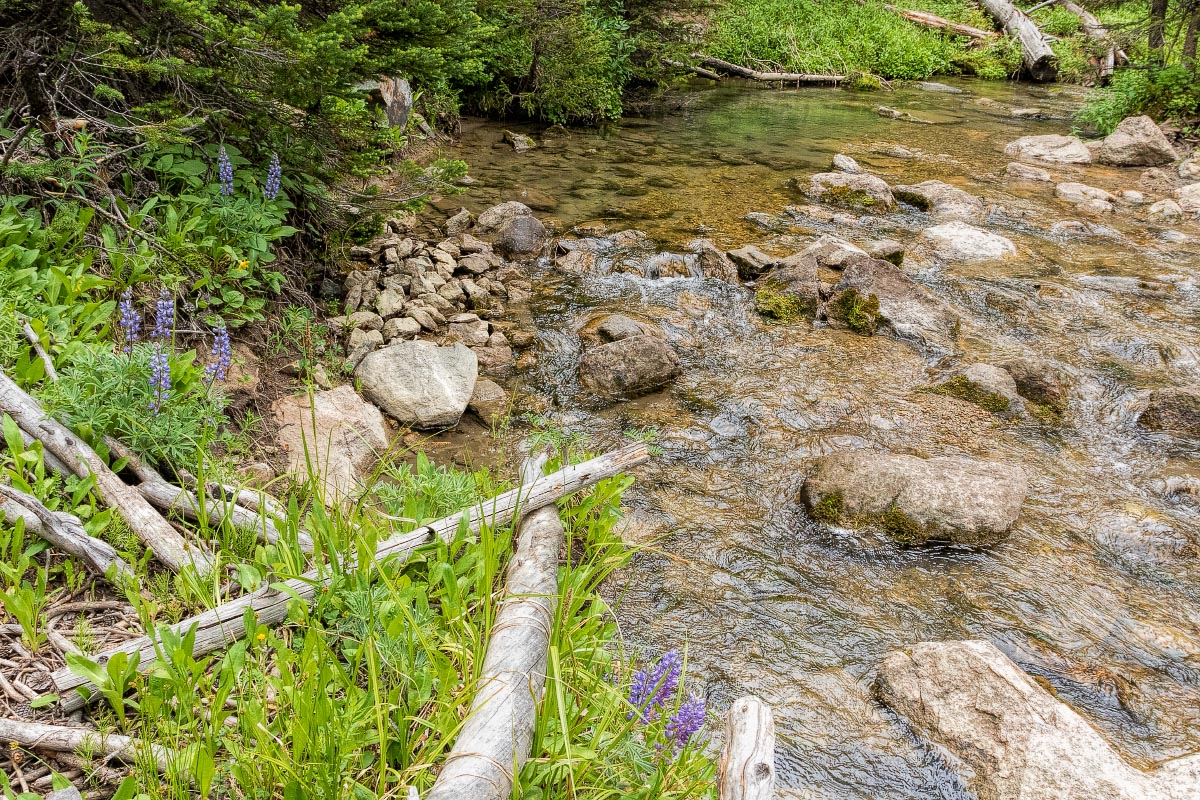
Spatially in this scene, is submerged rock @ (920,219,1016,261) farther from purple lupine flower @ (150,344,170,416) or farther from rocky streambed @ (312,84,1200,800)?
purple lupine flower @ (150,344,170,416)

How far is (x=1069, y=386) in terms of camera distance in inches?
234

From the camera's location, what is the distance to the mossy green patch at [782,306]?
706cm

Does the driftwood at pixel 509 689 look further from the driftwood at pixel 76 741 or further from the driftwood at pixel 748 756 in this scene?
the driftwood at pixel 76 741

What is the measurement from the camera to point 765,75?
18859 mm

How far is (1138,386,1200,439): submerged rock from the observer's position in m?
5.39

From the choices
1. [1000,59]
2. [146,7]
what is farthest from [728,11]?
[146,7]

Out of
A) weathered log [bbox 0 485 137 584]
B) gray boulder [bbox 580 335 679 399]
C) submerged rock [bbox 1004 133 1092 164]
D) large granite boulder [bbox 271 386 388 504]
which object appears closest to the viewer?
weathered log [bbox 0 485 137 584]

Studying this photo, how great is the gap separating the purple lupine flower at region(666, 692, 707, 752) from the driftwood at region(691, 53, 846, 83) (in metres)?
18.8

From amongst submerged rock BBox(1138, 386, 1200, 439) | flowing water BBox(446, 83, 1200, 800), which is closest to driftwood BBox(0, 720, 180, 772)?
flowing water BBox(446, 83, 1200, 800)

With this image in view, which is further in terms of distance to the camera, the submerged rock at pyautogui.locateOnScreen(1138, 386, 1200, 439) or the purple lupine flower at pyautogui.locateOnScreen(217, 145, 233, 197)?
the submerged rock at pyautogui.locateOnScreen(1138, 386, 1200, 439)

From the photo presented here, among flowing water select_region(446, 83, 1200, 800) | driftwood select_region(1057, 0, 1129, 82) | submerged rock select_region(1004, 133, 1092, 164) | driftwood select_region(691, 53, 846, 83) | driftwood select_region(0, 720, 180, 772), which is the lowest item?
flowing water select_region(446, 83, 1200, 800)

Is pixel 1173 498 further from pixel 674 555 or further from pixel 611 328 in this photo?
pixel 611 328

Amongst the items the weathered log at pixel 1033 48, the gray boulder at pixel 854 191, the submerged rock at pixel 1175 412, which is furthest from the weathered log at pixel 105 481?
the weathered log at pixel 1033 48

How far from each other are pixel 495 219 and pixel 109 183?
427 centimetres
